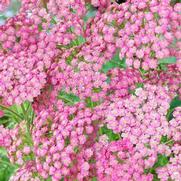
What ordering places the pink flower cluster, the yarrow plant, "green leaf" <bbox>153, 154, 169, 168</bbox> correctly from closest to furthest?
the yarrow plant, "green leaf" <bbox>153, 154, 169, 168</bbox>, the pink flower cluster

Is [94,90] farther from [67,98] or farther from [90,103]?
[67,98]

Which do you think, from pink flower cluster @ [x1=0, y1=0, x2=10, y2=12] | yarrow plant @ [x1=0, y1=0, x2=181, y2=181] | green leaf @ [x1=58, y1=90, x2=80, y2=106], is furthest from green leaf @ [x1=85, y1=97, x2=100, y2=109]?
pink flower cluster @ [x1=0, y1=0, x2=10, y2=12]

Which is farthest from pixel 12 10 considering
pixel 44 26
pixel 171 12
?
pixel 171 12

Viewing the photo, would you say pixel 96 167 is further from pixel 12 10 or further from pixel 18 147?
pixel 12 10

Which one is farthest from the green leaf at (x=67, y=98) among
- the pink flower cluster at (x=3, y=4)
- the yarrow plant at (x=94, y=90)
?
the pink flower cluster at (x=3, y=4)

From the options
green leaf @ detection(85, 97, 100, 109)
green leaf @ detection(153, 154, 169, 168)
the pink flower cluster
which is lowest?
green leaf @ detection(153, 154, 169, 168)

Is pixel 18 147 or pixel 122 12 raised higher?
pixel 122 12

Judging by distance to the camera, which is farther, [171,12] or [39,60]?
[39,60]

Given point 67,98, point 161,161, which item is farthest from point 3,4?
point 161,161

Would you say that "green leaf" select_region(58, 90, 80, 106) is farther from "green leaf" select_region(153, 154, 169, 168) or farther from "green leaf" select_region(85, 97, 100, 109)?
"green leaf" select_region(153, 154, 169, 168)
